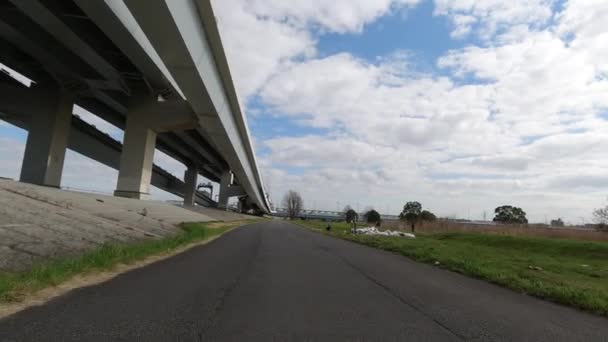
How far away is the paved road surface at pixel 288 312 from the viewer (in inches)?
172

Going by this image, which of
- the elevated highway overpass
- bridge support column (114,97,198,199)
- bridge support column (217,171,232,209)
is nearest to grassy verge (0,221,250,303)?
the elevated highway overpass

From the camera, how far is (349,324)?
4914mm

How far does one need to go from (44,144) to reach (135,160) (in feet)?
22.5

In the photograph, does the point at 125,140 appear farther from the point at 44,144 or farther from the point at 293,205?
the point at 293,205

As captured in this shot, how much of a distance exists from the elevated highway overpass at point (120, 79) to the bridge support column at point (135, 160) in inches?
3.2

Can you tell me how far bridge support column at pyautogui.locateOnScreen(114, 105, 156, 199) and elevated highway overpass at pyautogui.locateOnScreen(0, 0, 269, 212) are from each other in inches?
3.2

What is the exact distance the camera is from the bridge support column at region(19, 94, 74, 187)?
1211 inches

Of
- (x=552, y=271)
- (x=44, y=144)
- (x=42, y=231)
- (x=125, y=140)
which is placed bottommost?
(x=552, y=271)

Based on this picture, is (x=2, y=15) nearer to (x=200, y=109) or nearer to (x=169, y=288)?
(x=200, y=109)

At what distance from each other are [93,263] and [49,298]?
106 inches

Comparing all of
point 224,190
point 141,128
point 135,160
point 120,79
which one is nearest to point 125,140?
point 141,128

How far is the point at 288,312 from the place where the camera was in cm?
541

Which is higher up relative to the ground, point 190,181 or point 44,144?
point 190,181

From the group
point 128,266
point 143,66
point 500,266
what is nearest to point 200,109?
point 143,66
